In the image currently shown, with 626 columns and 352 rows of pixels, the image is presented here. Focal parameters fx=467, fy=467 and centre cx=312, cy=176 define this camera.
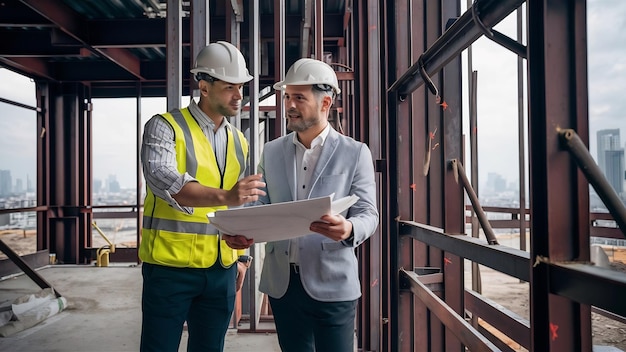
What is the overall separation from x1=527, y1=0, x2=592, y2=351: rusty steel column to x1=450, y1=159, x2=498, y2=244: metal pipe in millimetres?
501

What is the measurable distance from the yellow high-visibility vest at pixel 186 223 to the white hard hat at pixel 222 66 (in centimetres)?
26

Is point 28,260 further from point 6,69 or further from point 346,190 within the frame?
point 346,190

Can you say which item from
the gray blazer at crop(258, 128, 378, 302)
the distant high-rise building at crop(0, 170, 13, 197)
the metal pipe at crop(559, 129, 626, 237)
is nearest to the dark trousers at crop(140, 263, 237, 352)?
the gray blazer at crop(258, 128, 378, 302)

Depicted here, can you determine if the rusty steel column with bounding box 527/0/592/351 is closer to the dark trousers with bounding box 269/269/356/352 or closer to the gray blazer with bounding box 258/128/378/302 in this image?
the gray blazer with bounding box 258/128/378/302

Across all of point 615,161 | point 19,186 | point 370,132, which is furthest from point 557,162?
point 19,186

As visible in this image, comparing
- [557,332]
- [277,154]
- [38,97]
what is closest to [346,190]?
[277,154]

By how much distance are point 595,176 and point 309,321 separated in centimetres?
137

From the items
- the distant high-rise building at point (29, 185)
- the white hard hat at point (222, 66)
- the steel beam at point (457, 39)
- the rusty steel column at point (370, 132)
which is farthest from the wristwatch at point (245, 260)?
the distant high-rise building at point (29, 185)

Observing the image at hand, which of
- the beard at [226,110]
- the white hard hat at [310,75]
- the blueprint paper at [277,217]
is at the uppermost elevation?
the white hard hat at [310,75]

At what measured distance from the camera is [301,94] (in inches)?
85.3

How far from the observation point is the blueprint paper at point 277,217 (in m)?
1.63

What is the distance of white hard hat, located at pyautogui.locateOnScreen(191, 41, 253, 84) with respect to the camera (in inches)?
93.6

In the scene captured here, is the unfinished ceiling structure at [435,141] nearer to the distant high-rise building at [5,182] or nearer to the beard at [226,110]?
the beard at [226,110]

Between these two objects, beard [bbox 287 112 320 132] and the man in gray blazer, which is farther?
beard [bbox 287 112 320 132]
